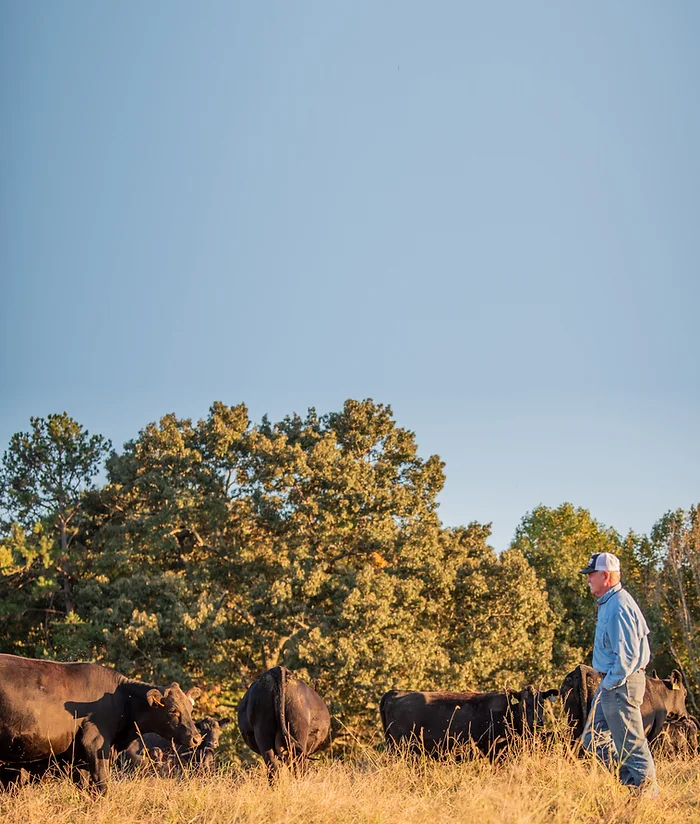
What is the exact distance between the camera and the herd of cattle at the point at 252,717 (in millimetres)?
8641

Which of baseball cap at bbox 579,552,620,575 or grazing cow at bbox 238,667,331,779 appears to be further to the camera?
grazing cow at bbox 238,667,331,779

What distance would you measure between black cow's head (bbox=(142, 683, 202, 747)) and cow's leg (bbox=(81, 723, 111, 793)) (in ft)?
2.22

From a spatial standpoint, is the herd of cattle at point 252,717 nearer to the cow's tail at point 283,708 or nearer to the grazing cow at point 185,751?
the cow's tail at point 283,708

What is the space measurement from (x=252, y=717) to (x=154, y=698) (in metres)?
1.84

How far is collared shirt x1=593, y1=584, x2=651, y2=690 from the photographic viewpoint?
272 inches

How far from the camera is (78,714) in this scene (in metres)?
9.00

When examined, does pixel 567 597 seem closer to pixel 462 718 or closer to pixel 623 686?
pixel 462 718

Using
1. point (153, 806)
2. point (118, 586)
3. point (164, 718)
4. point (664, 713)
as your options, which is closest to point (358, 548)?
point (118, 586)

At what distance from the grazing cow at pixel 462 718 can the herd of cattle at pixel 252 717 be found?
13mm

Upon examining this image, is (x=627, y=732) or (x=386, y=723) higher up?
(x=627, y=732)

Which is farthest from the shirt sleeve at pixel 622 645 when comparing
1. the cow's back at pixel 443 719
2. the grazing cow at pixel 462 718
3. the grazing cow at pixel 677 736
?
the grazing cow at pixel 677 736

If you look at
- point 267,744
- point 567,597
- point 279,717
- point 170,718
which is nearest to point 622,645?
Answer: point 279,717

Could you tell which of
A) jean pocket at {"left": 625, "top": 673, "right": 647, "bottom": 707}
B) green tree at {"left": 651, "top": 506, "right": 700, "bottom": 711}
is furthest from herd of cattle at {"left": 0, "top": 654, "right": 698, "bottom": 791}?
green tree at {"left": 651, "top": 506, "right": 700, "bottom": 711}

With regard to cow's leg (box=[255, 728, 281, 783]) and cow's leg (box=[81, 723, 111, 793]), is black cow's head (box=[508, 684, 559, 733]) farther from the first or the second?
cow's leg (box=[81, 723, 111, 793])
